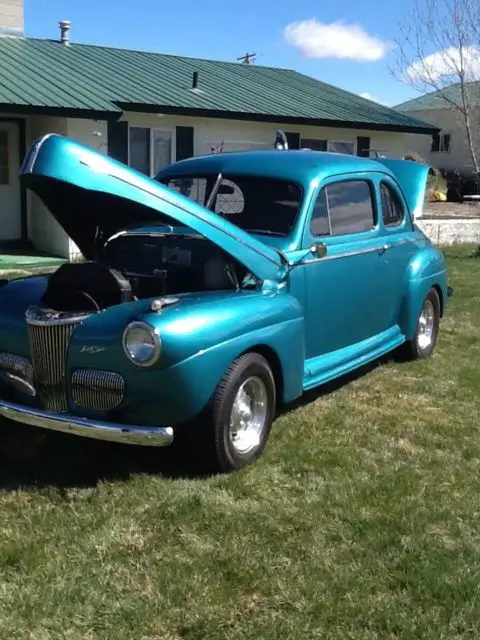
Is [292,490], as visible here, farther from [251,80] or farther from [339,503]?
[251,80]

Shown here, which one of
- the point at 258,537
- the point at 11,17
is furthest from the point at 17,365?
the point at 11,17

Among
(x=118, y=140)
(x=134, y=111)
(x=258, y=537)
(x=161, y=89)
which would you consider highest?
(x=161, y=89)

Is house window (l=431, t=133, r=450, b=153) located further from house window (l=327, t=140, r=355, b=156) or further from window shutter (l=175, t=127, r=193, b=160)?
window shutter (l=175, t=127, r=193, b=160)

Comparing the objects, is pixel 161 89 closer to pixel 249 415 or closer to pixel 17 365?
pixel 17 365

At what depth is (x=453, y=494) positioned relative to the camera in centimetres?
416

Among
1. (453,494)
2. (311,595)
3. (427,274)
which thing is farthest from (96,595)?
(427,274)

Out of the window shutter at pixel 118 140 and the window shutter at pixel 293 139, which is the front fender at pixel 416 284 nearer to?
the window shutter at pixel 118 140

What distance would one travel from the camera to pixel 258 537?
3.62 meters

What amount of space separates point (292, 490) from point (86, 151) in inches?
82.5

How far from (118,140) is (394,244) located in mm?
9189

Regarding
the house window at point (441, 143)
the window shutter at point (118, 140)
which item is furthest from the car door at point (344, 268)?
the house window at point (441, 143)

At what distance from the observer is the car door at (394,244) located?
616cm

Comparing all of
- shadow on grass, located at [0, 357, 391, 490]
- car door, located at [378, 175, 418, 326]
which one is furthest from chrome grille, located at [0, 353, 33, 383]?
car door, located at [378, 175, 418, 326]

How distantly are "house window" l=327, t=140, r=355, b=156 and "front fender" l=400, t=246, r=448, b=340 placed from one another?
11465 millimetres
